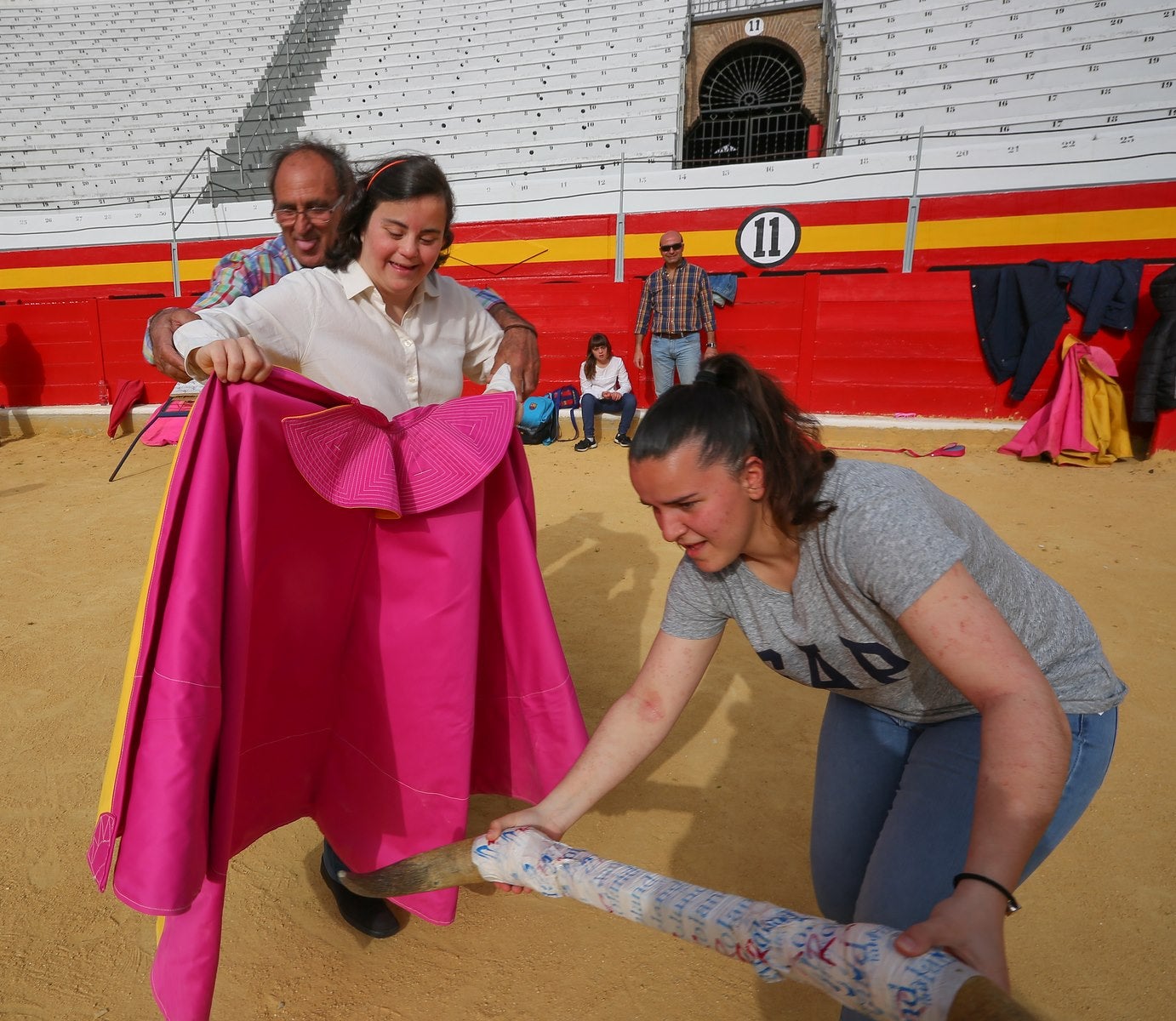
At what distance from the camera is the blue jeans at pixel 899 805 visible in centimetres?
113

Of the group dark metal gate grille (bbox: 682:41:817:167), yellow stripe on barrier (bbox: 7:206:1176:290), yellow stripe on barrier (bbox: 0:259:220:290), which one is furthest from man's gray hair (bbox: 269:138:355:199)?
dark metal gate grille (bbox: 682:41:817:167)

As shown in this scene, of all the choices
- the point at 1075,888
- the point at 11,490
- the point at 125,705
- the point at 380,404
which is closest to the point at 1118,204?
the point at 1075,888

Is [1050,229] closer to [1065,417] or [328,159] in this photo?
[1065,417]

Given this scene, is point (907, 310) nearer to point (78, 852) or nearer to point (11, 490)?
point (78, 852)

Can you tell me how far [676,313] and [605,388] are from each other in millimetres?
927

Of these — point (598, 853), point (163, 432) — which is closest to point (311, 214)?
point (598, 853)

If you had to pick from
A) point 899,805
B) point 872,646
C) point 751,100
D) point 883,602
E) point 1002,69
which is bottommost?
point 899,805

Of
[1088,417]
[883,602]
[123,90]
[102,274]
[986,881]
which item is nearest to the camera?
[986,881]

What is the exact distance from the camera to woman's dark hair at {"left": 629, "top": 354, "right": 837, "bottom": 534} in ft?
3.71

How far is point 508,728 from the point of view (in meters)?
1.67

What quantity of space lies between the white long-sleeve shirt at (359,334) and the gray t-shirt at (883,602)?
0.69 m

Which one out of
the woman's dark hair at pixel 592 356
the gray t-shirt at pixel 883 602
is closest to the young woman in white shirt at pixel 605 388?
the woman's dark hair at pixel 592 356

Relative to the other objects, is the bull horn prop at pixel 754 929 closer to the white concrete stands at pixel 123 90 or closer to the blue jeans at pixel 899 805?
the blue jeans at pixel 899 805

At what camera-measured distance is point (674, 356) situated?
264 inches
